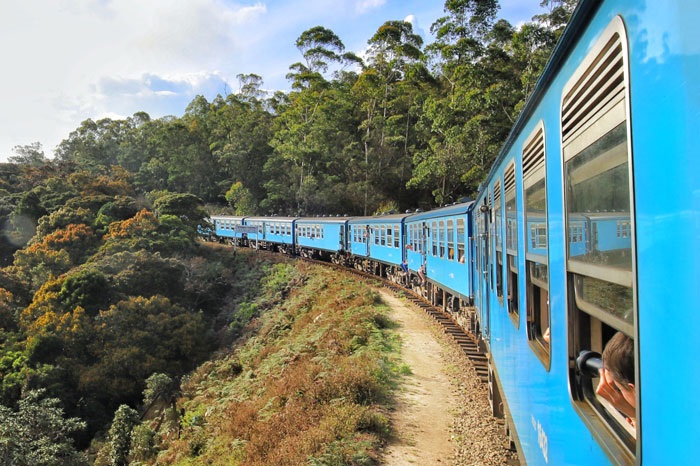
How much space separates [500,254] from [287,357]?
8.35 metres

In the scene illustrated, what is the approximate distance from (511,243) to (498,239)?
1.18 m

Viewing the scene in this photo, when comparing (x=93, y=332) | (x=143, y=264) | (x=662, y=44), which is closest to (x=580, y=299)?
(x=662, y=44)

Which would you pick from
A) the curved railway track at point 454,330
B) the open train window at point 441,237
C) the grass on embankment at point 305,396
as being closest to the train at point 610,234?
the grass on embankment at point 305,396

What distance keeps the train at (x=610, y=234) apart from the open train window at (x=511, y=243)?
0.14 metres

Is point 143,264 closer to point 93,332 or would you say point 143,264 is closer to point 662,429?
point 93,332

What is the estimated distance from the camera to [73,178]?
136 feet

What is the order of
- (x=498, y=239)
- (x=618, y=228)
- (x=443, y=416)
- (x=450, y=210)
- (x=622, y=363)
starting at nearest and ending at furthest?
(x=618, y=228) < (x=622, y=363) < (x=498, y=239) < (x=443, y=416) < (x=450, y=210)

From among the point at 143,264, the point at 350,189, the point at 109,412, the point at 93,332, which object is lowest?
the point at 109,412

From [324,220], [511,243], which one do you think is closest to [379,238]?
[324,220]

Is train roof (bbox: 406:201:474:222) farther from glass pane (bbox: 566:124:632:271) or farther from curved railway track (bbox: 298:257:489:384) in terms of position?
glass pane (bbox: 566:124:632:271)

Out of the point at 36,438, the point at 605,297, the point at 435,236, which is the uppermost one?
the point at 435,236

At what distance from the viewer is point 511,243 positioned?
4363 mm

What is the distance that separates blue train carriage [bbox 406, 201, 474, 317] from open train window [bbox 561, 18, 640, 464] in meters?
7.73

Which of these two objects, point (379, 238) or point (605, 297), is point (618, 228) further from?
point (379, 238)
